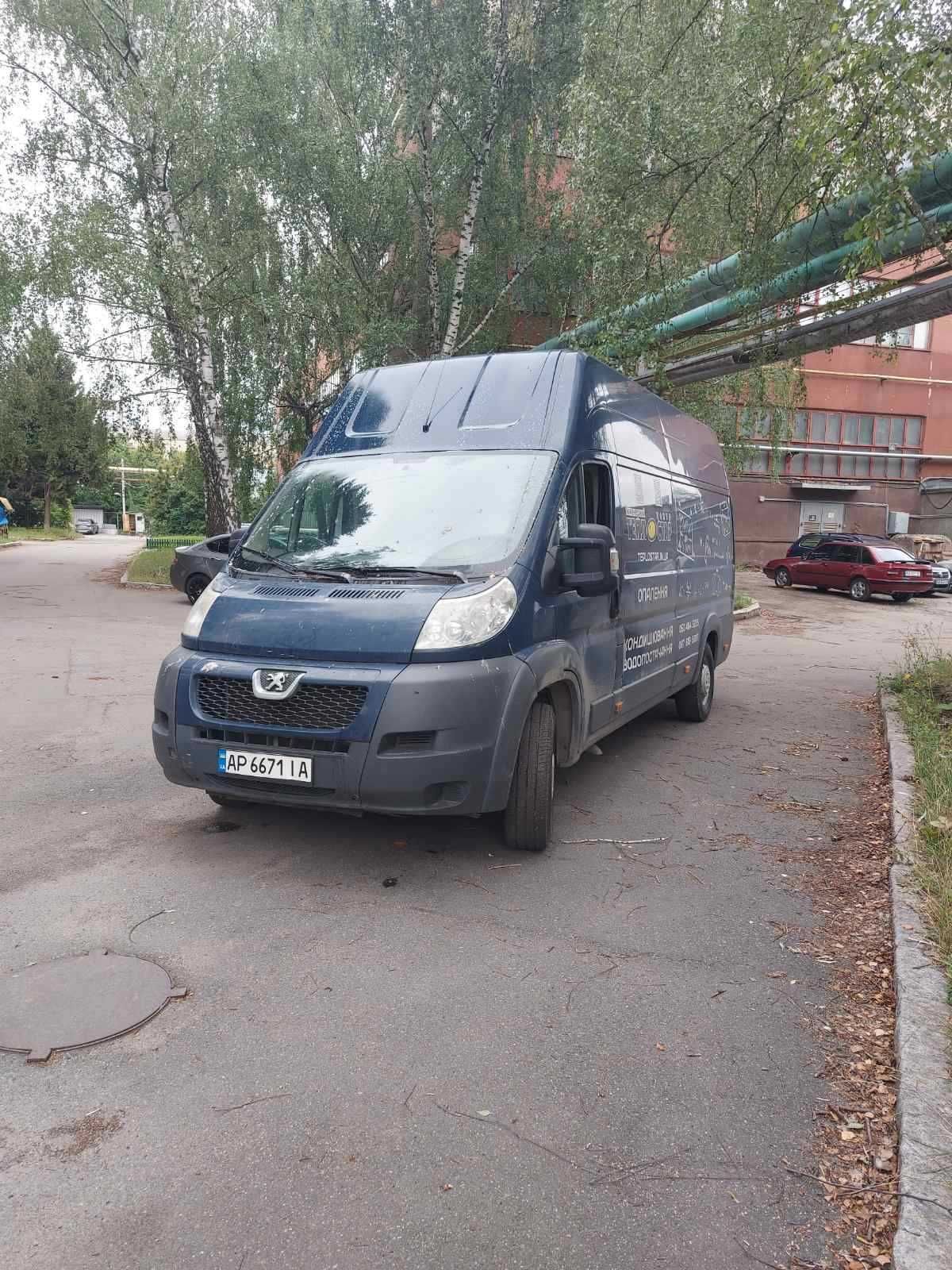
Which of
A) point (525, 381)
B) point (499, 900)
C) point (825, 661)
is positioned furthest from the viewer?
point (825, 661)

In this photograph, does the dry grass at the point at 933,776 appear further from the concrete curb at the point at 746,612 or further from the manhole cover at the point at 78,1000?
the concrete curb at the point at 746,612

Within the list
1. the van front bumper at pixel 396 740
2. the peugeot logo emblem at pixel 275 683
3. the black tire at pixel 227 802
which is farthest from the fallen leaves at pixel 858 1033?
the black tire at pixel 227 802

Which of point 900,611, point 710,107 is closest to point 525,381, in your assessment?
point 710,107

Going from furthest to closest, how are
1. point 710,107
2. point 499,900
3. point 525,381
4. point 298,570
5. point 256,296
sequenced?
1. point 256,296
2. point 710,107
3. point 525,381
4. point 298,570
5. point 499,900

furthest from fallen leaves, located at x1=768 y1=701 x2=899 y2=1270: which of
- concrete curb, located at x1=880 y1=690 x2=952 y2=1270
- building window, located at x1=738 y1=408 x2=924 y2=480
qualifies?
building window, located at x1=738 y1=408 x2=924 y2=480

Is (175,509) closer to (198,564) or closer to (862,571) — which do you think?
(198,564)

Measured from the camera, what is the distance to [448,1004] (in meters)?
3.37

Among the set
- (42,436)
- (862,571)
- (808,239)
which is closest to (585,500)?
(808,239)

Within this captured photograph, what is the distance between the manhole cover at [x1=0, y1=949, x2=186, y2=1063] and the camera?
3.08m

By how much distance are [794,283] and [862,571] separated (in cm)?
1688

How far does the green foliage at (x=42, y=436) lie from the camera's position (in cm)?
3512

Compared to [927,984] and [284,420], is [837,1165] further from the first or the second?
[284,420]

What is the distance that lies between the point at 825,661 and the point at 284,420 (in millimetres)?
14279

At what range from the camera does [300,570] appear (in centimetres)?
504
